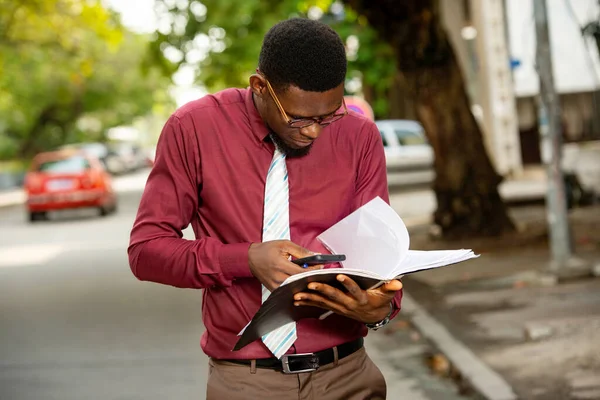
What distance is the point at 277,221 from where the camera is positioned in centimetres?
279

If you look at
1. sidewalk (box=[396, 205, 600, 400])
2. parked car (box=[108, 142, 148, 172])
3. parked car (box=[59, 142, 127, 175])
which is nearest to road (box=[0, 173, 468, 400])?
sidewalk (box=[396, 205, 600, 400])

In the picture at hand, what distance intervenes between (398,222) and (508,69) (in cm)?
2550

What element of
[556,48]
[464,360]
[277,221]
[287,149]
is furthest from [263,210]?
[556,48]

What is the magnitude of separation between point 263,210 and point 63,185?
2315 cm

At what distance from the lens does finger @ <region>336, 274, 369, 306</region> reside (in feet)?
8.37

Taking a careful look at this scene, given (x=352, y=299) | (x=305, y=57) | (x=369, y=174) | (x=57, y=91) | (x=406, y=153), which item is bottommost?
(x=406, y=153)

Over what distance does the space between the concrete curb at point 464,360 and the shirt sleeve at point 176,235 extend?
3.85 metres

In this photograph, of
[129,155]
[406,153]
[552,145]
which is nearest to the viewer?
[552,145]

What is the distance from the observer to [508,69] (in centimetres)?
2748

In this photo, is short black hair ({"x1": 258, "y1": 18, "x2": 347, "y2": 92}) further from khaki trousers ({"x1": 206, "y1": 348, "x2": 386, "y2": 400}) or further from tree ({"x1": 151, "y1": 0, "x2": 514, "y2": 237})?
tree ({"x1": 151, "y1": 0, "x2": 514, "y2": 237})

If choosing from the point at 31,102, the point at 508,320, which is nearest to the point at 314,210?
the point at 508,320

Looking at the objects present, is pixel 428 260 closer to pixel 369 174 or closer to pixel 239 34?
pixel 369 174

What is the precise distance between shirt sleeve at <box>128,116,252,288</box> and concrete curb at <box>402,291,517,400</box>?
3854 millimetres

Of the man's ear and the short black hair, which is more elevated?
the short black hair
